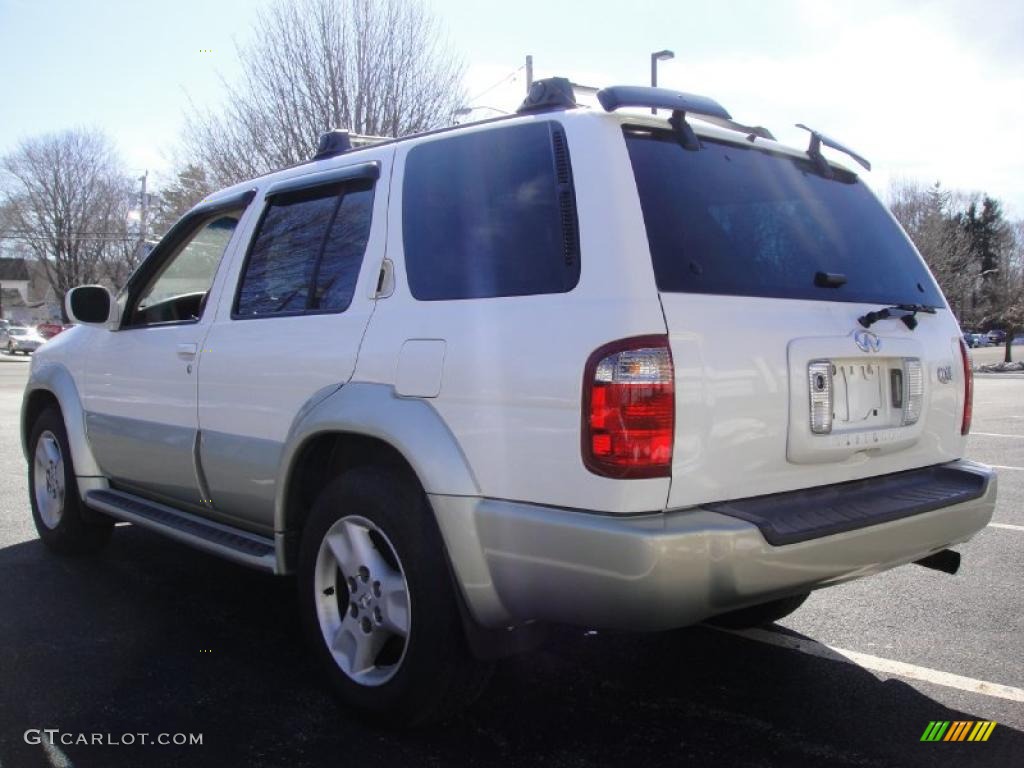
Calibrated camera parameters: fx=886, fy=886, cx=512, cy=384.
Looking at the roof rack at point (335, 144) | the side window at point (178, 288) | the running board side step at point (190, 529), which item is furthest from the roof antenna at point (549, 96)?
the side window at point (178, 288)

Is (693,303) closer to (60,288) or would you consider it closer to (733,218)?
(733,218)

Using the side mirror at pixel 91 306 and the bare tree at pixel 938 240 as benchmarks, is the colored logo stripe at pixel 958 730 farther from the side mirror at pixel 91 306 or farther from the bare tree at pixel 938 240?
the bare tree at pixel 938 240

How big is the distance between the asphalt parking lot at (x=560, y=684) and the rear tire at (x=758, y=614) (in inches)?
2.7

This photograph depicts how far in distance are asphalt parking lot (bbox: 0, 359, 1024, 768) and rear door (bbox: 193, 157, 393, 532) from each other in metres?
0.65

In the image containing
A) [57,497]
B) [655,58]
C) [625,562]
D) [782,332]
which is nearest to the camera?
[625,562]

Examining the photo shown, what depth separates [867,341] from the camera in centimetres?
279

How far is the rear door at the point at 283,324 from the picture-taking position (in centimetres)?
311

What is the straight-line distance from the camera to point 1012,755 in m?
2.71

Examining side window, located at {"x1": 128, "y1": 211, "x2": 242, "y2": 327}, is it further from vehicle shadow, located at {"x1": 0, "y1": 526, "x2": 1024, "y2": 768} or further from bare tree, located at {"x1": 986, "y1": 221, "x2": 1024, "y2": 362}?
bare tree, located at {"x1": 986, "y1": 221, "x2": 1024, "y2": 362}

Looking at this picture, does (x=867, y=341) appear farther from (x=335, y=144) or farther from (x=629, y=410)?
(x=335, y=144)

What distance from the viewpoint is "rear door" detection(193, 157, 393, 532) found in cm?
311

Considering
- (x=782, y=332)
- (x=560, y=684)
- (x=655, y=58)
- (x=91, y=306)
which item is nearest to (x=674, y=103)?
(x=782, y=332)

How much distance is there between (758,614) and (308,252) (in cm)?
239

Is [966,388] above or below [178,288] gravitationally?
below
